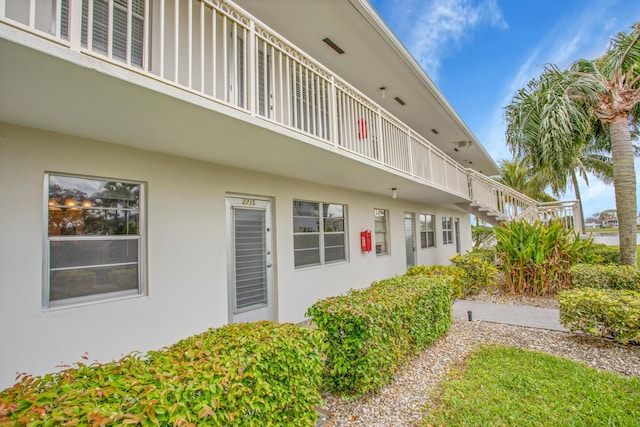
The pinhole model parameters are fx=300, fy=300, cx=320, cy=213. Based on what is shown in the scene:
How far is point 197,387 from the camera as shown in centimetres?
182

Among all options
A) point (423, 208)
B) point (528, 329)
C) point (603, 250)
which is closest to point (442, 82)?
point (423, 208)

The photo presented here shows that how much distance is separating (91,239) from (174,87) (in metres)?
2.34

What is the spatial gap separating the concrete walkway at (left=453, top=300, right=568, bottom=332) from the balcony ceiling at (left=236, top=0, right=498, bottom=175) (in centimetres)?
566

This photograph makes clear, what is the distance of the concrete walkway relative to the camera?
5.71 meters

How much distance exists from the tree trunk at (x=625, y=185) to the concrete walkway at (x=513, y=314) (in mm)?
3116

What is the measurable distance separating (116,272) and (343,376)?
3.16 m

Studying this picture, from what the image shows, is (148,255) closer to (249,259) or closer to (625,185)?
(249,259)

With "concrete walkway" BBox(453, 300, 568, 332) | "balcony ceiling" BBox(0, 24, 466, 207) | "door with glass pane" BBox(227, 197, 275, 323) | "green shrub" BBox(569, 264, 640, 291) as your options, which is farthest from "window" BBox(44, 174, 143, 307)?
"green shrub" BBox(569, 264, 640, 291)

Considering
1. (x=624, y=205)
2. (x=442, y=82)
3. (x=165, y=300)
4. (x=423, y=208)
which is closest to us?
(x=165, y=300)

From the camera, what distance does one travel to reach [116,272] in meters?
3.93

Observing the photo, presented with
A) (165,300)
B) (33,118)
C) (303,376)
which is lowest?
(303,376)

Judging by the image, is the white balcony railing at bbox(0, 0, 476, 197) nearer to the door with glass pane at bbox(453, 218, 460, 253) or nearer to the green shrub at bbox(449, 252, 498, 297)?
the green shrub at bbox(449, 252, 498, 297)

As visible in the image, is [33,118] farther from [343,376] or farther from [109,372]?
[343,376]

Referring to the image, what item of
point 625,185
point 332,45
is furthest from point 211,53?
point 625,185
